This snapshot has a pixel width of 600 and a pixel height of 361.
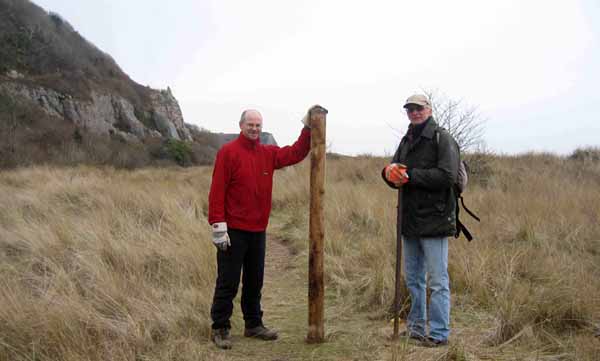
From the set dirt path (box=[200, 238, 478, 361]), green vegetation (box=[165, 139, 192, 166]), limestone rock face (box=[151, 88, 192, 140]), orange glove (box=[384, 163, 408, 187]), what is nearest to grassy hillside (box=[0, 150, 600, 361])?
dirt path (box=[200, 238, 478, 361])

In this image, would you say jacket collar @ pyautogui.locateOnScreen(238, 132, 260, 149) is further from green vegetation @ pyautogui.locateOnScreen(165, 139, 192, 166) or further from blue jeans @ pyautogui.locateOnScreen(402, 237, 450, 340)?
green vegetation @ pyautogui.locateOnScreen(165, 139, 192, 166)

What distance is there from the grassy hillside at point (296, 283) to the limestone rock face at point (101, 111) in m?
22.9

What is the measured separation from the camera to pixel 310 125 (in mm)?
3781

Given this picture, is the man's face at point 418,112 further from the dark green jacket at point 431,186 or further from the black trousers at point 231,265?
the black trousers at point 231,265

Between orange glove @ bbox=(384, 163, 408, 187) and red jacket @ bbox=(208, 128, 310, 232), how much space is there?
0.83 metres

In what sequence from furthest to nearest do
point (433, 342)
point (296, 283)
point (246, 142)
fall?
point (296, 283) → point (246, 142) → point (433, 342)

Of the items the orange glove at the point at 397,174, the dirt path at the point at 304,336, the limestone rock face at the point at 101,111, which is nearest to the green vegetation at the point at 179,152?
the limestone rock face at the point at 101,111

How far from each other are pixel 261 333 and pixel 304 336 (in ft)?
1.23

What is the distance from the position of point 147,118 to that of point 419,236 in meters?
40.0

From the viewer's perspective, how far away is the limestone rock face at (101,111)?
28.8 meters

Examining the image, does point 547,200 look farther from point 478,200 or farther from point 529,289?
point 529,289

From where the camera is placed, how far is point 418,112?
3496 mm

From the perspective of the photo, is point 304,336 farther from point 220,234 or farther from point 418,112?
point 418,112

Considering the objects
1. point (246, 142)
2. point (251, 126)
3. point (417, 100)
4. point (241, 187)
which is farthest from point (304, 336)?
point (417, 100)
